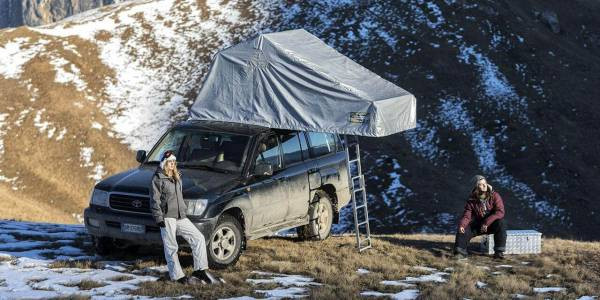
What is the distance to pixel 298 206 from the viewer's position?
39.5 ft

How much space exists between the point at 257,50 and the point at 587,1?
43656 mm

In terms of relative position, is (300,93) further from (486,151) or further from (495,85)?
(495,85)

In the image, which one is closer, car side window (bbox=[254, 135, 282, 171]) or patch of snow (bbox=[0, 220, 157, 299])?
patch of snow (bbox=[0, 220, 157, 299])

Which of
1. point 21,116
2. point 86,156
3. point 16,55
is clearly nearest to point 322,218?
point 86,156

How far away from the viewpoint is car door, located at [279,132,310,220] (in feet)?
38.6

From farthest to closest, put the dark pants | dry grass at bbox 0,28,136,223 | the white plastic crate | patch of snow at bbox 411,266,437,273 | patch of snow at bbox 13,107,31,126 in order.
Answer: patch of snow at bbox 13,107,31,126 < dry grass at bbox 0,28,136,223 < the white plastic crate < the dark pants < patch of snow at bbox 411,266,437,273

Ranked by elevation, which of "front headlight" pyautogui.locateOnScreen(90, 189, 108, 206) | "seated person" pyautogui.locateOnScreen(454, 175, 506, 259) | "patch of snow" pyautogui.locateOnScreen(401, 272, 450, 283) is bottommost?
"patch of snow" pyautogui.locateOnScreen(401, 272, 450, 283)

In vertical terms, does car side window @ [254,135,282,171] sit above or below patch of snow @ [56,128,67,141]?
below

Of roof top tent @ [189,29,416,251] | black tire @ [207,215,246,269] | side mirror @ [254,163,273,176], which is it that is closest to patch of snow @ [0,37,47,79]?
roof top tent @ [189,29,416,251]

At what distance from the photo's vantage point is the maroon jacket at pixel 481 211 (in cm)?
1236

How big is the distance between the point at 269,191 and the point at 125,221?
2498 mm

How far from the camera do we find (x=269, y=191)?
440 inches

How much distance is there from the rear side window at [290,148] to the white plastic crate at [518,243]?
398 centimetres

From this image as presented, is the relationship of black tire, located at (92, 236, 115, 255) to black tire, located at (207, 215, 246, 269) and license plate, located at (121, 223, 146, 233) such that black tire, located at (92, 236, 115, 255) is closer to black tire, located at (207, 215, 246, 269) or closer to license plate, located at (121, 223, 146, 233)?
license plate, located at (121, 223, 146, 233)
